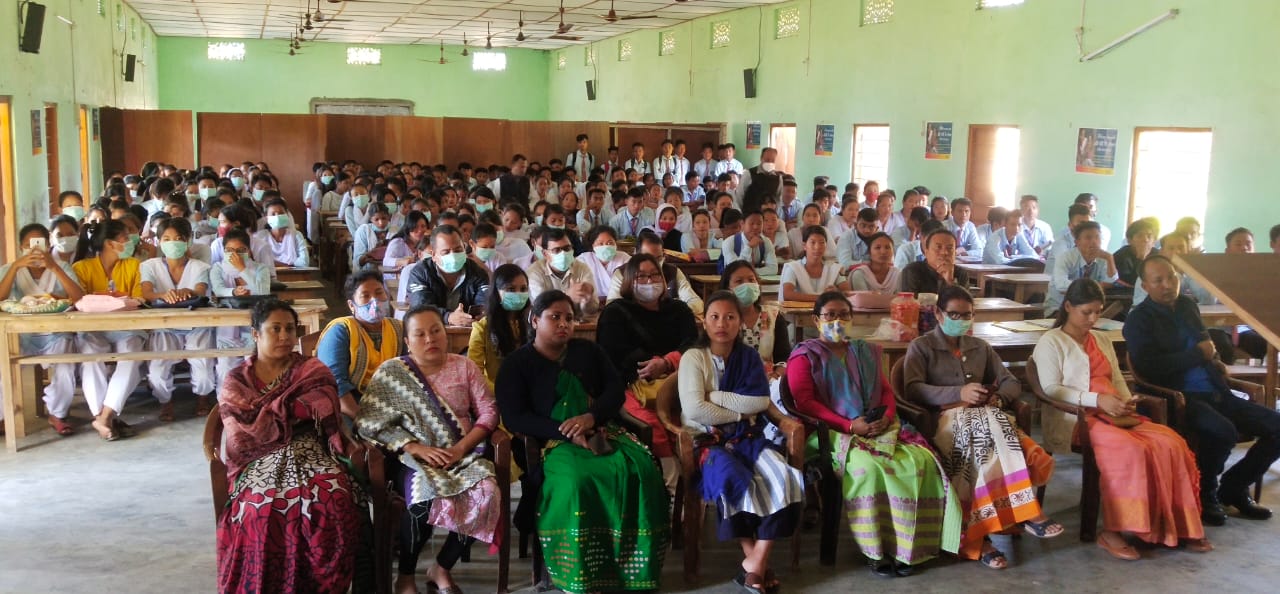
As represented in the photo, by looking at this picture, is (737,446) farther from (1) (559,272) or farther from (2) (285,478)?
(1) (559,272)

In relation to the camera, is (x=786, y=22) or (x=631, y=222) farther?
(x=786, y=22)

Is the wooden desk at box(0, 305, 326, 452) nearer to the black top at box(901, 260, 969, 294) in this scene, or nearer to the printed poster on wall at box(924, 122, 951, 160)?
the black top at box(901, 260, 969, 294)

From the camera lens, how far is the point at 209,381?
633 centimetres

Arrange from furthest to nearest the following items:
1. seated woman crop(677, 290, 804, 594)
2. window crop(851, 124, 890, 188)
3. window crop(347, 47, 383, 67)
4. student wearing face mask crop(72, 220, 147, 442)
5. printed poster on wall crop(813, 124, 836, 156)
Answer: window crop(347, 47, 383, 67)
printed poster on wall crop(813, 124, 836, 156)
window crop(851, 124, 890, 188)
student wearing face mask crop(72, 220, 147, 442)
seated woman crop(677, 290, 804, 594)

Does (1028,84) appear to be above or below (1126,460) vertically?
above

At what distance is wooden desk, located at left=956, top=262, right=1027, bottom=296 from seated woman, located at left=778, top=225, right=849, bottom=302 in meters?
2.20

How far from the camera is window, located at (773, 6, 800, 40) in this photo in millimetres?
14969

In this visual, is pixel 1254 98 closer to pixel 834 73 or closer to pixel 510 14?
pixel 834 73

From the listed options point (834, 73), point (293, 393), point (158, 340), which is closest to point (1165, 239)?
point (293, 393)

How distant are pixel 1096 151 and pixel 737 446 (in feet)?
23.3

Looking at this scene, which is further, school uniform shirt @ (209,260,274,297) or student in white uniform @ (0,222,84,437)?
school uniform shirt @ (209,260,274,297)

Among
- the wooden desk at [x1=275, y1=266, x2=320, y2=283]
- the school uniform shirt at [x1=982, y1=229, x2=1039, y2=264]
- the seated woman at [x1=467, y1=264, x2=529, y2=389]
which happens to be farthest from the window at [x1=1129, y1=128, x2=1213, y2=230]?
the wooden desk at [x1=275, y1=266, x2=320, y2=283]

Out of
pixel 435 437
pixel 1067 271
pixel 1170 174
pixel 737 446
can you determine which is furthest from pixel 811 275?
pixel 1170 174

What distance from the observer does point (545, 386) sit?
4082 millimetres
